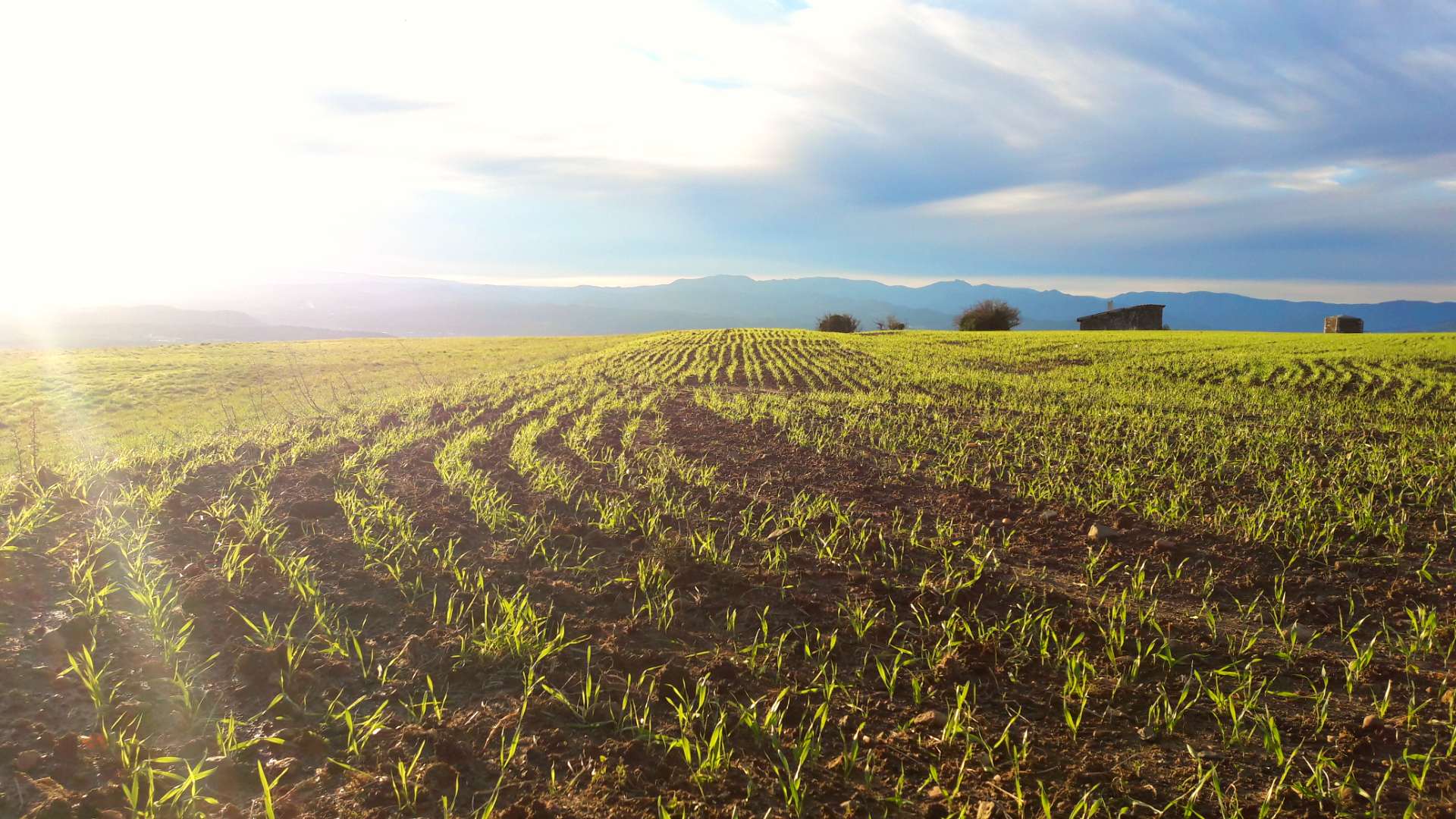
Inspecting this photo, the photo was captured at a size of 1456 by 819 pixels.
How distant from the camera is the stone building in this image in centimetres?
4562

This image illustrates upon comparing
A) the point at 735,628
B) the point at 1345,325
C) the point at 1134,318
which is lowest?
the point at 735,628

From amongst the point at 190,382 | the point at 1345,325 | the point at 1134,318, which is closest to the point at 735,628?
the point at 190,382

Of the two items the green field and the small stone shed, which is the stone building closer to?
the small stone shed

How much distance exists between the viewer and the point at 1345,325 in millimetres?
46062

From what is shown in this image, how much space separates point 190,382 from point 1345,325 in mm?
67952

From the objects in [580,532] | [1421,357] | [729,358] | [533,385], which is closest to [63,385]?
[533,385]

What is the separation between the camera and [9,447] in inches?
563

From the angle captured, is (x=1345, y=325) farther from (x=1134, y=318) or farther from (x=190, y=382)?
(x=190, y=382)

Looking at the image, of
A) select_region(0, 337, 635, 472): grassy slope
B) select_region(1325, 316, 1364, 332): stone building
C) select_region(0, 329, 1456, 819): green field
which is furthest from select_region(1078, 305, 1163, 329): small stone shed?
select_region(0, 329, 1456, 819): green field

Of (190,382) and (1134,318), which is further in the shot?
(1134,318)

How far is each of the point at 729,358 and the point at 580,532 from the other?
73.6 feet

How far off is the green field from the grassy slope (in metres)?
7.06

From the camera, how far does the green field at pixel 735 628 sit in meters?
2.74

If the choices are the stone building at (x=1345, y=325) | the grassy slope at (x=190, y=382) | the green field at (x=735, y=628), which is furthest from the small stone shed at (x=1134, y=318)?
the green field at (x=735, y=628)
